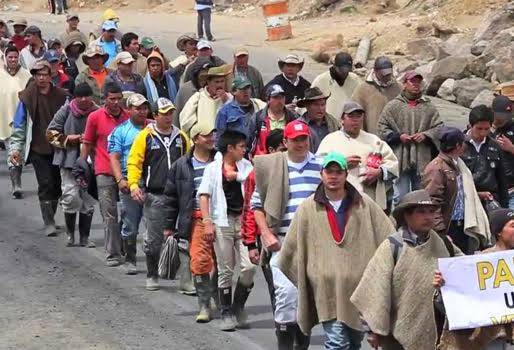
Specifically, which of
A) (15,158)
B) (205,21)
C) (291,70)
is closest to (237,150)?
(291,70)

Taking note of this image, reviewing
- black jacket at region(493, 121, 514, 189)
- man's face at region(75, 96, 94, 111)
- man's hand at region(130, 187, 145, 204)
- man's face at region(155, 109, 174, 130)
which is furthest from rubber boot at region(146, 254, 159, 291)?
black jacket at region(493, 121, 514, 189)

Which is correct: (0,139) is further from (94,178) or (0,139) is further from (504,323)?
(504,323)

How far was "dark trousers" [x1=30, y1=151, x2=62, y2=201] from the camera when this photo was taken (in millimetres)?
15555

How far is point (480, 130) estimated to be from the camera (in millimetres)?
12172

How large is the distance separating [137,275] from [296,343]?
3672 millimetres

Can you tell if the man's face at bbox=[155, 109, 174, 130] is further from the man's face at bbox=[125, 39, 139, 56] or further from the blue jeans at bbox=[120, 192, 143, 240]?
the man's face at bbox=[125, 39, 139, 56]

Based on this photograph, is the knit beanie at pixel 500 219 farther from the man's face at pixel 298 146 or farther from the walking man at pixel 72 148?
the walking man at pixel 72 148

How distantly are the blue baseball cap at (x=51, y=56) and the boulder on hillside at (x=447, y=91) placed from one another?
6738 millimetres

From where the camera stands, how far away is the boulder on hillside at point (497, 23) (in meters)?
24.5

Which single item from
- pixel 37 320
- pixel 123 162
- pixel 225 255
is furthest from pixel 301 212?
pixel 123 162

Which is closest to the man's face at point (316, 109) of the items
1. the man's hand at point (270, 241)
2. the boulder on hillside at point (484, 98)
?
the man's hand at point (270, 241)

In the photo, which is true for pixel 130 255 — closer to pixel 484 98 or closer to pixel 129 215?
pixel 129 215

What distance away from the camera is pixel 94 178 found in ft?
47.0

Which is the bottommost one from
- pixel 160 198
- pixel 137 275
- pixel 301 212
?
pixel 137 275
